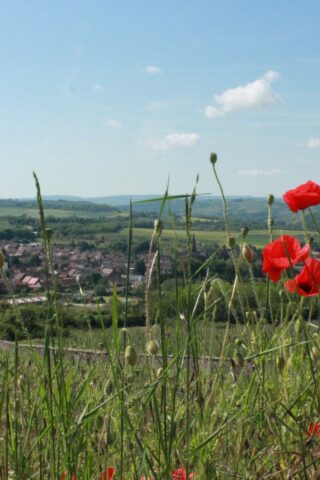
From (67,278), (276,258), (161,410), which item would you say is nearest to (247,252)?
(276,258)

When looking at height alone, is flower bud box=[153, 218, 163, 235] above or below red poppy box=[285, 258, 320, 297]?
above

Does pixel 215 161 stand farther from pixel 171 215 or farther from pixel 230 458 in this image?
pixel 230 458

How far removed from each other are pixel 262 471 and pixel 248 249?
Result: 1.65 ft

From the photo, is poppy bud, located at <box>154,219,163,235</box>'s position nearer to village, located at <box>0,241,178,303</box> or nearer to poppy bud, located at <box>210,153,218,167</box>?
village, located at <box>0,241,178,303</box>

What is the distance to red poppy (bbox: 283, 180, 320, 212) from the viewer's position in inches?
66.2

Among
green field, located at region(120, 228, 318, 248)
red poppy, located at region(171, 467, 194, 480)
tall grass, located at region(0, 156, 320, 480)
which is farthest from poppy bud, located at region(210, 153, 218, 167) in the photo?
red poppy, located at region(171, 467, 194, 480)

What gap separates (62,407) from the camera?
1039 millimetres

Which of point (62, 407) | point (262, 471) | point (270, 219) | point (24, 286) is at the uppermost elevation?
point (270, 219)

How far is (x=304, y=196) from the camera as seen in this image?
1.69 metres

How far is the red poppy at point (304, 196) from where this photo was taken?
5.52 feet

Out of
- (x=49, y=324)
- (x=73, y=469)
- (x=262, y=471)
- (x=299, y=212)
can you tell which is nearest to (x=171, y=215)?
(x=49, y=324)

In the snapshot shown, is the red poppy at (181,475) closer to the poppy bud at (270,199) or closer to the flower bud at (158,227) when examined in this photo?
the flower bud at (158,227)

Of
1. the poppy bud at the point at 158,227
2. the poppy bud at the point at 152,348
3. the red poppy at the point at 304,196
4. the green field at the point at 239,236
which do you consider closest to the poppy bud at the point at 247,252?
the green field at the point at 239,236

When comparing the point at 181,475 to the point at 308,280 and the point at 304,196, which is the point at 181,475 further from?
the point at 304,196
